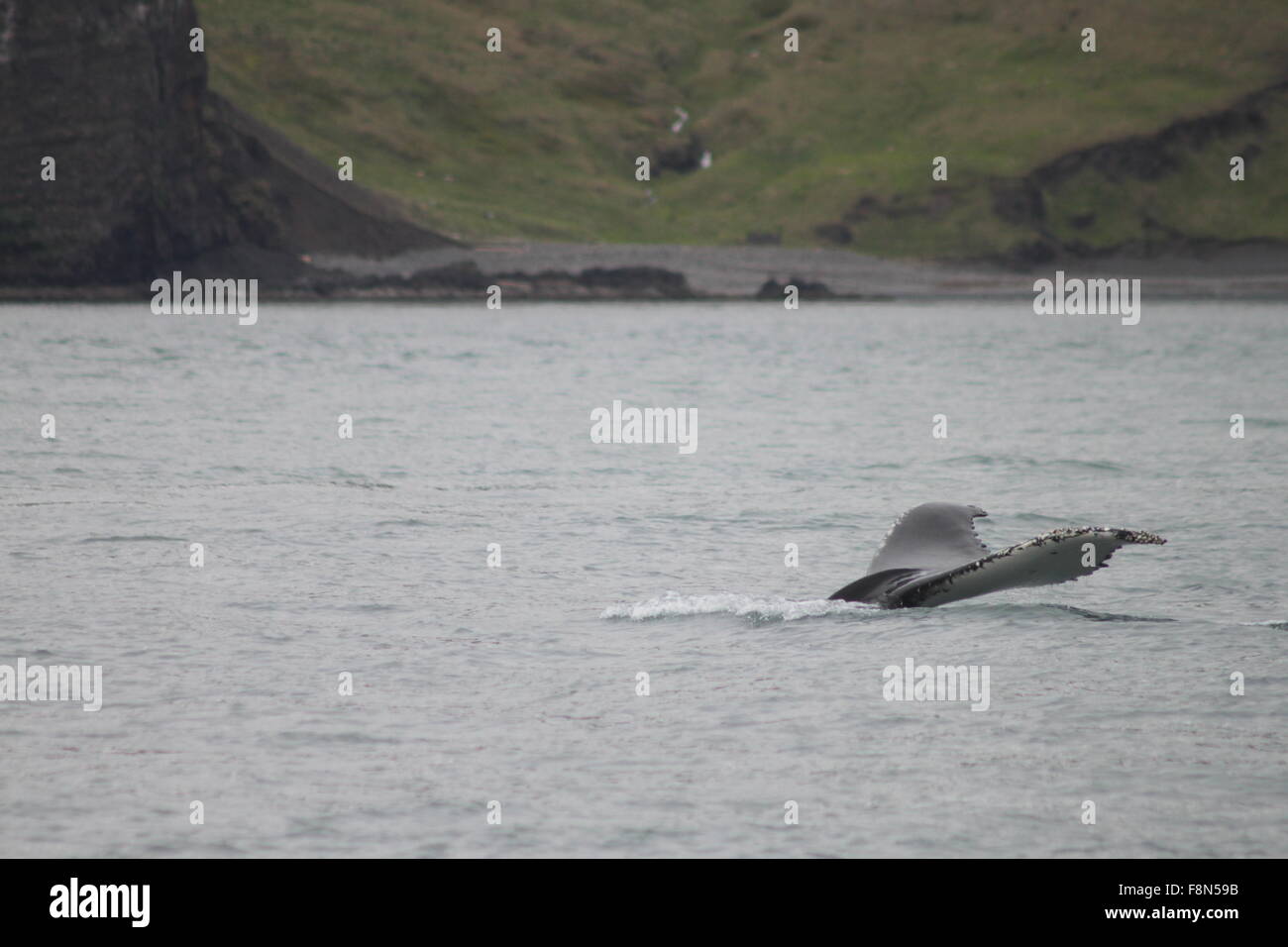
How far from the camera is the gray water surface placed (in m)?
9.99

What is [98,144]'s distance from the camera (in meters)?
135

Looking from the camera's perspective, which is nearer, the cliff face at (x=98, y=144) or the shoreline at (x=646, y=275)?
the cliff face at (x=98, y=144)

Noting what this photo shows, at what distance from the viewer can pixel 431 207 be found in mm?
184250

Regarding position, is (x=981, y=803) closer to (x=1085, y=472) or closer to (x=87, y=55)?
(x=1085, y=472)

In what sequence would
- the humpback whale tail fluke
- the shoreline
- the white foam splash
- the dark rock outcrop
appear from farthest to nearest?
the dark rock outcrop, the shoreline, the white foam splash, the humpback whale tail fluke

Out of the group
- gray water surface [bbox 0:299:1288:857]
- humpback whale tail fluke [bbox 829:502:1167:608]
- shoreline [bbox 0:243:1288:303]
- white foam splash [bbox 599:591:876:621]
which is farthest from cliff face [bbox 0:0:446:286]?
humpback whale tail fluke [bbox 829:502:1167:608]

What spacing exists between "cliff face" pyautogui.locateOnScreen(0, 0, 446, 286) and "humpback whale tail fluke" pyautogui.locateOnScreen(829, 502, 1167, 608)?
127m

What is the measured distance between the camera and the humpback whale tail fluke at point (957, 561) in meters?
14.8

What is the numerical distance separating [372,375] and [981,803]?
54.3 m

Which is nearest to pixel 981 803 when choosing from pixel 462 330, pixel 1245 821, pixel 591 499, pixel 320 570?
pixel 1245 821

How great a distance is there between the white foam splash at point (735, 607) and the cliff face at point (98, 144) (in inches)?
4973

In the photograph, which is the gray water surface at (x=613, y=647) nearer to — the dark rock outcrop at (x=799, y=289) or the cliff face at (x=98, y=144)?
the cliff face at (x=98, y=144)

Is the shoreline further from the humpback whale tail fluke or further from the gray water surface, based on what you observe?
the humpback whale tail fluke

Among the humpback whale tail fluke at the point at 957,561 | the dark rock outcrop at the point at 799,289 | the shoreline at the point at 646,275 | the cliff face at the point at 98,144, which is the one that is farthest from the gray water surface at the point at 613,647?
the dark rock outcrop at the point at 799,289
